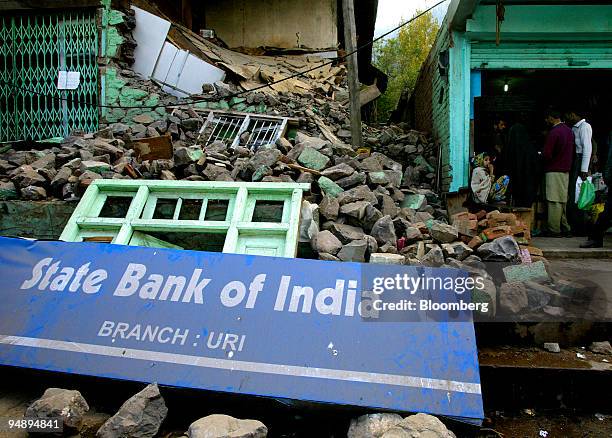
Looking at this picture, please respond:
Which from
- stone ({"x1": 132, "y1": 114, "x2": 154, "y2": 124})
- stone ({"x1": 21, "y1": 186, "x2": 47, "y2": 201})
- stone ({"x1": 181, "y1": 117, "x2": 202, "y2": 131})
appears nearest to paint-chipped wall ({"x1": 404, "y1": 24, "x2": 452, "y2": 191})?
stone ({"x1": 181, "y1": 117, "x2": 202, "y2": 131})

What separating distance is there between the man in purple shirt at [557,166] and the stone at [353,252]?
3.51 metres

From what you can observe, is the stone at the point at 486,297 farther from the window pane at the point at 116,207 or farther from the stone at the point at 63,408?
the window pane at the point at 116,207

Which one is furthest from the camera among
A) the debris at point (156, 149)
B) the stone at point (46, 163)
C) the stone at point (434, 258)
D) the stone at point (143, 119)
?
the stone at point (143, 119)

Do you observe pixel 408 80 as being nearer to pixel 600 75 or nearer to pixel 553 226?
pixel 600 75

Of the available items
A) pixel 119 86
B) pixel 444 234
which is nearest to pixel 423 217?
pixel 444 234

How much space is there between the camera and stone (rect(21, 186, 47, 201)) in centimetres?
448

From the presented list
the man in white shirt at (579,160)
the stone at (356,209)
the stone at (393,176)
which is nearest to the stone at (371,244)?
the stone at (356,209)

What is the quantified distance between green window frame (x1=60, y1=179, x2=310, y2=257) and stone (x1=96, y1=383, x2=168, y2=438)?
152 cm

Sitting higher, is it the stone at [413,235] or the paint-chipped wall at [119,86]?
the paint-chipped wall at [119,86]

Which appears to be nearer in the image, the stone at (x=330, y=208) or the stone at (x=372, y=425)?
the stone at (x=372, y=425)

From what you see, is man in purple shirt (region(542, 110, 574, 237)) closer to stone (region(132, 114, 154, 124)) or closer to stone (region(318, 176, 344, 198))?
stone (region(318, 176, 344, 198))

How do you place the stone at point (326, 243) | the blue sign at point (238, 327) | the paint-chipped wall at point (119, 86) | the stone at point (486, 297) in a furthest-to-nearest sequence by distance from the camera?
the paint-chipped wall at point (119, 86), the stone at point (326, 243), the stone at point (486, 297), the blue sign at point (238, 327)

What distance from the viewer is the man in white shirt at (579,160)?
5375 mm

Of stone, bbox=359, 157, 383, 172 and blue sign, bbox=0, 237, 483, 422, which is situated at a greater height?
stone, bbox=359, 157, 383, 172
